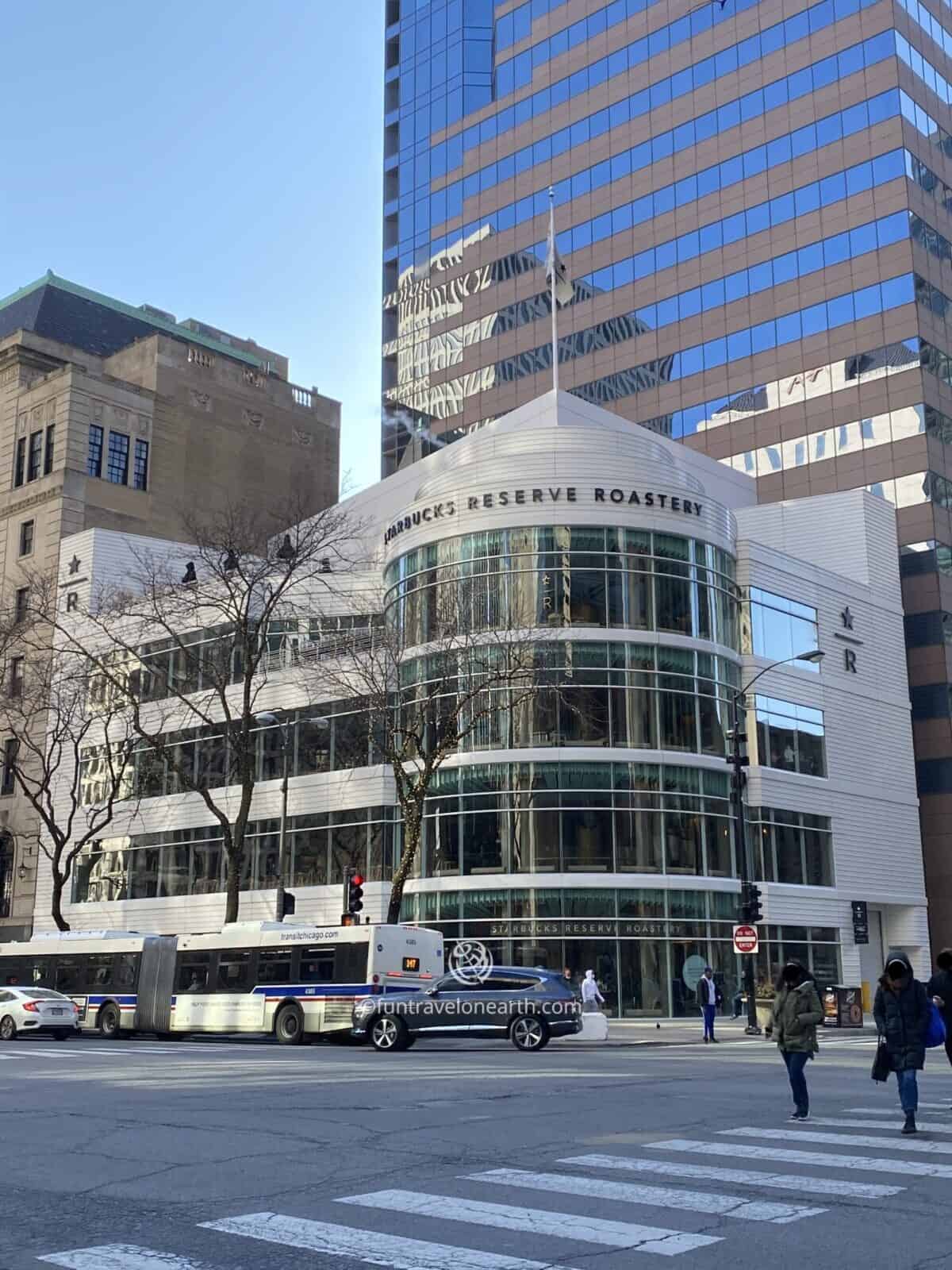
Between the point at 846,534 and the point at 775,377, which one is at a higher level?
the point at 775,377

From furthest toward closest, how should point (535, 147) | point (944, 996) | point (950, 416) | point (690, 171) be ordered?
point (535, 147), point (690, 171), point (950, 416), point (944, 996)

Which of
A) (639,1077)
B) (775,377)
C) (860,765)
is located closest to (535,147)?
(775,377)

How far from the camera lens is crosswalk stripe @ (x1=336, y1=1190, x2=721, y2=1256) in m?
7.20

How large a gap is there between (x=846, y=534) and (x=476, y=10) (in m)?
48.8

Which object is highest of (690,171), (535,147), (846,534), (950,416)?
(535,147)

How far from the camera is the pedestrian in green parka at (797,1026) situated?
1241 cm

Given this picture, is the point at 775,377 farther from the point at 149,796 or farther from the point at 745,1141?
the point at 745,1141

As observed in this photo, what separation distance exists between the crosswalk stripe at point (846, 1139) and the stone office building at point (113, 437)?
164ft

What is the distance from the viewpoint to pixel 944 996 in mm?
13297

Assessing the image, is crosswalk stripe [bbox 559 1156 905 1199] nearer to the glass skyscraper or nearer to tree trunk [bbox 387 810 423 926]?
tree trunk [bbox 387 810 423 926]

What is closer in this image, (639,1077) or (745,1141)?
(745,1141)

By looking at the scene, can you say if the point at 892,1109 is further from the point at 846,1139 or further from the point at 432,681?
the point at 432,681

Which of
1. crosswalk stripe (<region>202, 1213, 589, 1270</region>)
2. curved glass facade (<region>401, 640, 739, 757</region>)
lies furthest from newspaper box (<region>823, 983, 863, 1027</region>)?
crosswalk stripe (<region>202, 1213, 589, 1270</region>)

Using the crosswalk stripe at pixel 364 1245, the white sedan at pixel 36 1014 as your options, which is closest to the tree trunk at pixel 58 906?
the white sedan at pixel 36 1014
